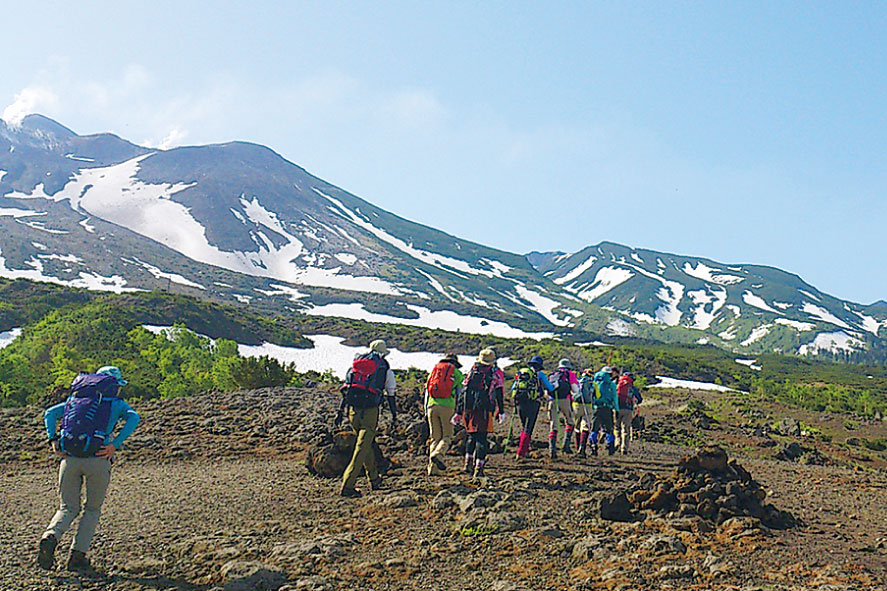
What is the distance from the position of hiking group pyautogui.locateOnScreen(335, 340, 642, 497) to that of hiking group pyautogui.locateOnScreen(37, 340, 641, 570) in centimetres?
1

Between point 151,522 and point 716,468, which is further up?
point 716,468

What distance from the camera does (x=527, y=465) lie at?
10.6 metres

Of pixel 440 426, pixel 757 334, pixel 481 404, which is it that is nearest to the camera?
pixel 481 404

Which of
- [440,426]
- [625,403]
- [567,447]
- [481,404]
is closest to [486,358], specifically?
[481,404]

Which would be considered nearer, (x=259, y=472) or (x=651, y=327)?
(x=259, y=472)

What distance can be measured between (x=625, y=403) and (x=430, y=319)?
93.7 metres

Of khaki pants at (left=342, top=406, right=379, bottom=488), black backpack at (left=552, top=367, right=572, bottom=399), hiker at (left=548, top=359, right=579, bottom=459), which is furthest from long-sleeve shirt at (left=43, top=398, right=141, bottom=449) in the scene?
black backpack at (left=552, top=367, right=572, bottom=399)

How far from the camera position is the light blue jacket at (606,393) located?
39.3 ft

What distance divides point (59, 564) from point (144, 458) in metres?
6.98

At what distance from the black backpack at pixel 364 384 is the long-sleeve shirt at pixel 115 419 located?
9.94 feet

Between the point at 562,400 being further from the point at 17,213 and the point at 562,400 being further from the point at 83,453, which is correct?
the point at 17,213

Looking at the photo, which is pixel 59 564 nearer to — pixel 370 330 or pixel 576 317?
pixel 370 330

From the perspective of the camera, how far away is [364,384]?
27.6 ft

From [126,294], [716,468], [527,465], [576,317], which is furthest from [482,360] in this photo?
[576,317]
